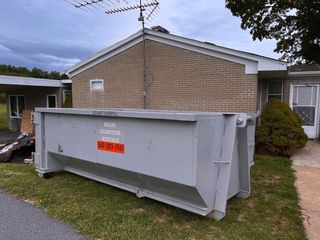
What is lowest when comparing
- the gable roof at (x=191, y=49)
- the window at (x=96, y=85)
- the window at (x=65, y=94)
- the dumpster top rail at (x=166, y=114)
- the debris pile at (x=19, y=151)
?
the debris pile at (x=19, y=151)

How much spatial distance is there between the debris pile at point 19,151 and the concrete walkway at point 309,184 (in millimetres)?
6728

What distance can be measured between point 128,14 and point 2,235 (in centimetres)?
1023

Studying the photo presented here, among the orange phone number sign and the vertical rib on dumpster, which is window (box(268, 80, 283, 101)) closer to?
the vertical rib on dumpster

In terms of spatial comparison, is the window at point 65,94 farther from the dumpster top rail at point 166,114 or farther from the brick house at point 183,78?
the dumpster top rail at point 166,114

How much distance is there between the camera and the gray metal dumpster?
3039 millimetres

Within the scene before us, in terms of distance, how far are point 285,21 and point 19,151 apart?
17930mm

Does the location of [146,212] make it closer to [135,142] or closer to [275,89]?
[135,142]

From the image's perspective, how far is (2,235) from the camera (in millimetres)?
3016

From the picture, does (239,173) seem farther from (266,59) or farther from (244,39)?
(244,39)

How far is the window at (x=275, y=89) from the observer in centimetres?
1075

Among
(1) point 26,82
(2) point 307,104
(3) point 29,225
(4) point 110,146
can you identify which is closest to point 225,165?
(4) point 110,146

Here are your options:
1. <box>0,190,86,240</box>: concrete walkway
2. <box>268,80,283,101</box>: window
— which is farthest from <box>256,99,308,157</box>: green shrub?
<box>0,190,86,240</box>: concrete walkway

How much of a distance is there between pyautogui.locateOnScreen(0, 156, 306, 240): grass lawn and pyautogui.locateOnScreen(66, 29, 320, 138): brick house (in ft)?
12.9

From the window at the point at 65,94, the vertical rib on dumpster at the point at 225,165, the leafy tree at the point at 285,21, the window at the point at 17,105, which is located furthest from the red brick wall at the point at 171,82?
the leafy tree at the point at 285,21
